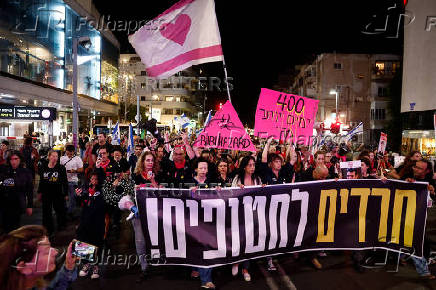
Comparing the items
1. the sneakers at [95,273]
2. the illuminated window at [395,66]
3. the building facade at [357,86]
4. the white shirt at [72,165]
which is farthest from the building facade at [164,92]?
the sneakers at [95,273]

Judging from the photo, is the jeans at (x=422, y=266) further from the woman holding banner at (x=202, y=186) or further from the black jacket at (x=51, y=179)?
the black jacket at (x=51, y=179)

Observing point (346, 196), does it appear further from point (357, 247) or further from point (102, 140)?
point (102, 140)

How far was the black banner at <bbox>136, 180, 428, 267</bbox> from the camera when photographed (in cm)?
495

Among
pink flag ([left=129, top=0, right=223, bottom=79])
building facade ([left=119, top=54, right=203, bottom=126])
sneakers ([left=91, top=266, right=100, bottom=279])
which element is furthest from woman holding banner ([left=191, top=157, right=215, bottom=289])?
building facade ([left=119, top=54, right=203, bottom=126])

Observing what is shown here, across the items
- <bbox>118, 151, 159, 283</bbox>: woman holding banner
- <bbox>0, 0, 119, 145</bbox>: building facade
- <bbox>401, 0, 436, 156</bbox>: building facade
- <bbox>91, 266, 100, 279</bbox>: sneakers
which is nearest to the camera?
<bbox>118, 151, 159, 283</bbox>: woman holding banner

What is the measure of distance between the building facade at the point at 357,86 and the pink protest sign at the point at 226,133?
41653mm

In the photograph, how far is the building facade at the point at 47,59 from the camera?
22094 mm

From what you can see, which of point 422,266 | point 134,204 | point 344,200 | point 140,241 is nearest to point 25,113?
point 134,204

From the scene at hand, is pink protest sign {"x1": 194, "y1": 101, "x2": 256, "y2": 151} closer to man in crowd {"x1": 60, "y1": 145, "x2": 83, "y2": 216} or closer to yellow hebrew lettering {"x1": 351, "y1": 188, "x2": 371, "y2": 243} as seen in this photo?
yellow hebrew lettering {"x1": 351, "y1": 188, "x2": 371, "y2": 243}

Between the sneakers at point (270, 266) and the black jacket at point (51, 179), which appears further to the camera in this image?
the black jacket at point (51, 179)

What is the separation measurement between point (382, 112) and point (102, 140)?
141 ft

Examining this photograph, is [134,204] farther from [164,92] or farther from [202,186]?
[164,92]

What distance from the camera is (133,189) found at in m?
5.40

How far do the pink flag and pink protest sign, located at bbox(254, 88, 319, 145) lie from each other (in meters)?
1.46
